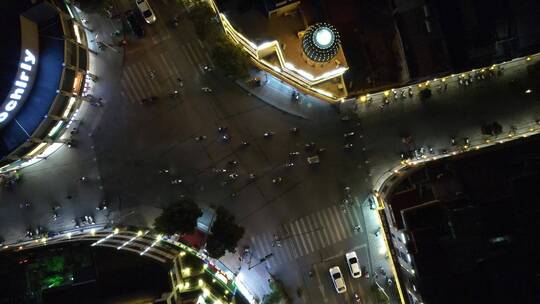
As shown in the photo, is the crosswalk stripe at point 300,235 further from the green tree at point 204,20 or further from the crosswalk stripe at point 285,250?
the green tree at point 204,20

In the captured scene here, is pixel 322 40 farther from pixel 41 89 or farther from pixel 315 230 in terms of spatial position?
pixel 41 89

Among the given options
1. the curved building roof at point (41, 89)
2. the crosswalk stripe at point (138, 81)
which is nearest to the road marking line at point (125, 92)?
the crosswalk stripe at point (138, 81)

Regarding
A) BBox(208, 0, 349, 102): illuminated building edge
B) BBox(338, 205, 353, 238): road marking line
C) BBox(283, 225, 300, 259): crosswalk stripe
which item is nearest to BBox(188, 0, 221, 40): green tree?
BBox(208, 0, 349, 102): illuminated building edge

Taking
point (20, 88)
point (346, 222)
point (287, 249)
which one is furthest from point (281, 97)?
point (20, 88)

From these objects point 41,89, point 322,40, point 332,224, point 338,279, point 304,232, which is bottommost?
point 338,279

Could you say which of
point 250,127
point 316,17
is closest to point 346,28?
point 316,17
